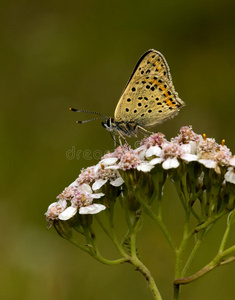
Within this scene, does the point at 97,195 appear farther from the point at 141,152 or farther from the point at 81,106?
the point at 81,106

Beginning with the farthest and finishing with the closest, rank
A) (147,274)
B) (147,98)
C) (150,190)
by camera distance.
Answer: (147,98) → (150,190) → (147,274)

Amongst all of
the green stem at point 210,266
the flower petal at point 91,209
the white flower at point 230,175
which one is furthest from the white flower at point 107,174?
the green stem at point 210,266

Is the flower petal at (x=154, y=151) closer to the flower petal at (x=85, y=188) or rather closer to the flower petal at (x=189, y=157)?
the flower petal at (x=189, y=157)

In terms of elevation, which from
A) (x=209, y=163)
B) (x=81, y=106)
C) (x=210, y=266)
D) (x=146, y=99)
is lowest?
(x=210, y=266)

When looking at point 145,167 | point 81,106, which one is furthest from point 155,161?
point 81,106

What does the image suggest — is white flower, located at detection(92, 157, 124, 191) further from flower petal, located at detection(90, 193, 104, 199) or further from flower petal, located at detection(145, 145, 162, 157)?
flower petal, located at detection(145, 145, 162, 157)

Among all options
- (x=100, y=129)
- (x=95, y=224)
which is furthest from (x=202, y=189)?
(x=100, y=129)
